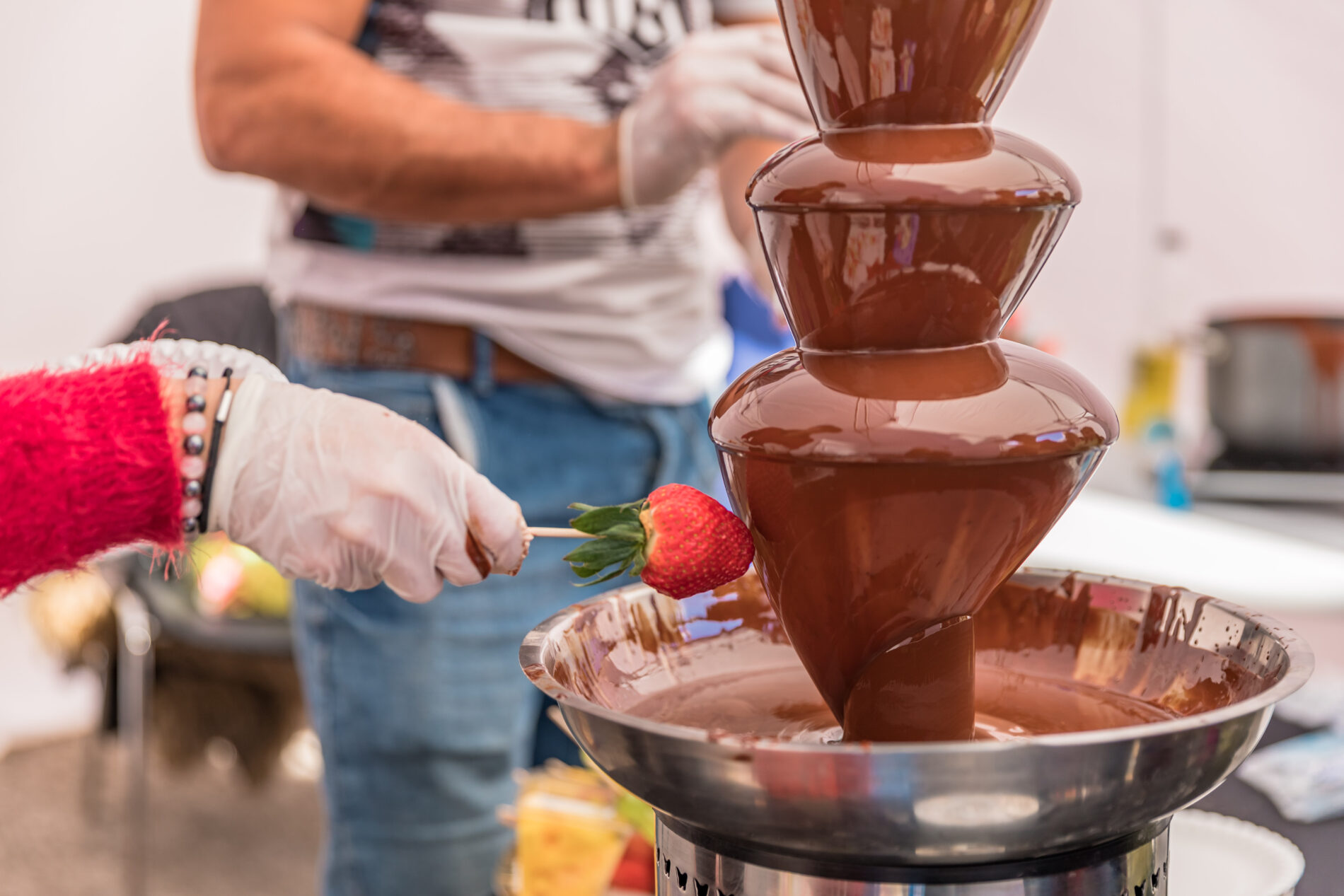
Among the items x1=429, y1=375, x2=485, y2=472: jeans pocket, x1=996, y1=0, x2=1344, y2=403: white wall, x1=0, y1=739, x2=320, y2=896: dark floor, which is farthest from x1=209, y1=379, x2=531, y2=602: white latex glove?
x1=996, y1=0, x2=1344, y2=403: white wall

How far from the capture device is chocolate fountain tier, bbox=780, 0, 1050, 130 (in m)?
0.57

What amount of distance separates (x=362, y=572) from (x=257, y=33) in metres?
0.65

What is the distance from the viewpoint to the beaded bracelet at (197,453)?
0.72 metres

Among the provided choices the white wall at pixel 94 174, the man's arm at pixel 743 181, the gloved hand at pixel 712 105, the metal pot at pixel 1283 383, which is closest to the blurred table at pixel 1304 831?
the gloved hand at pixel 712 105

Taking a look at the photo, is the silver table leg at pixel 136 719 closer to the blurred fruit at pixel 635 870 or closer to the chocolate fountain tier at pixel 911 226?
the blurred fruit at pixel 635 870

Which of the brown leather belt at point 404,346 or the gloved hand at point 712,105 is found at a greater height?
the gloved hand at point 712,105

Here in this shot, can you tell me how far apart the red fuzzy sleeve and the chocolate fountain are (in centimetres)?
25

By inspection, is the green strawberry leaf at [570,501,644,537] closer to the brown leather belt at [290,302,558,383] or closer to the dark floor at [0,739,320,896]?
the brown leather belt at [290,302,558,383]

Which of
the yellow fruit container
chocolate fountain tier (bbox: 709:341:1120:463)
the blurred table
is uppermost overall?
chocolate fountain tier (bbox: 709:341:1120:463)

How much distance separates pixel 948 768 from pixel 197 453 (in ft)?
1.53

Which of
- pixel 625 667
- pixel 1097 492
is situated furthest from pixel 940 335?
pixel 1097 492

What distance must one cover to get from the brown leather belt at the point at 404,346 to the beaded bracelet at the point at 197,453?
0.59 meters

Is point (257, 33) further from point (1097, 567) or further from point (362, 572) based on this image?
point (1097, 567)

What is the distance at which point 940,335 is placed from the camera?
591 mm
